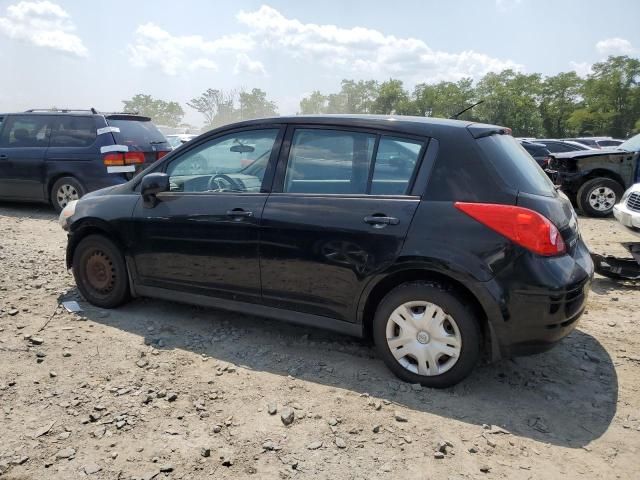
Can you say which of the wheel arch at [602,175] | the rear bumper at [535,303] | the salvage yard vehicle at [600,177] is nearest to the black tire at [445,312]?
the rear bumper at [535,303]

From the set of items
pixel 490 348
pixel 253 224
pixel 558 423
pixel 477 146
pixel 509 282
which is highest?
pixel 477 146

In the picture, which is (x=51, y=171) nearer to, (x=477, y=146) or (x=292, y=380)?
(x=292, y=380)

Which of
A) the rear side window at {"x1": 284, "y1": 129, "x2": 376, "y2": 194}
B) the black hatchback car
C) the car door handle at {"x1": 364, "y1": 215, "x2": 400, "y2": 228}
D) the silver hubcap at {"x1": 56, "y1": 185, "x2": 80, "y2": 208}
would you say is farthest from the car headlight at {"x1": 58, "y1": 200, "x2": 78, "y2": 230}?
the silver hubcap at {"x1": 56, "y1": 185, "x2": 80, "y2": 208}

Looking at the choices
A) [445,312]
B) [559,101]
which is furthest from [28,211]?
[559,101]

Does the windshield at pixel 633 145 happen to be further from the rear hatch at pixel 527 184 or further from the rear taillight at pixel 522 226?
the rear taillight at pixel 522 226

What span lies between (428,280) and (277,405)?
3.88 feet

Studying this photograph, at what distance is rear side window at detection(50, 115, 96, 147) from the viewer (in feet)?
27.4

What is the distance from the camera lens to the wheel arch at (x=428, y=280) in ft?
9.75

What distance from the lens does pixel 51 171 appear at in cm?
852

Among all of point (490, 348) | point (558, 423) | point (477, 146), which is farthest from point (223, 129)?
point (558, 423)

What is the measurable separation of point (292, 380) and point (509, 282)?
1492 millimetres

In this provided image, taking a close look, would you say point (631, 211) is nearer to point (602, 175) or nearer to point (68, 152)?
point (602, 175)

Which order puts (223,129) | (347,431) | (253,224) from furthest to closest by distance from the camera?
(223,129) → (253,224) → (347,431)

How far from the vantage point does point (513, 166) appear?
3.08 m
